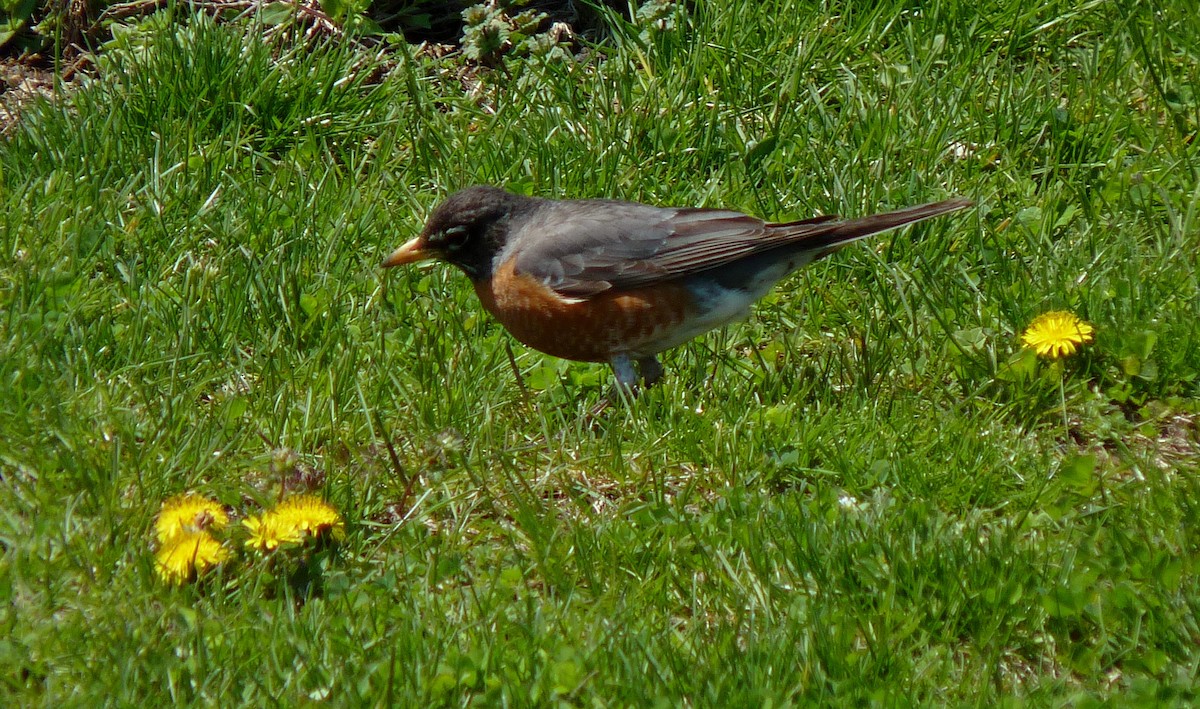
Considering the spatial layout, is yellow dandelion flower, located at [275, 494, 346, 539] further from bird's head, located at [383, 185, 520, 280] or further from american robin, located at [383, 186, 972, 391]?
bird's head, located at [383, 185, 520, 280]

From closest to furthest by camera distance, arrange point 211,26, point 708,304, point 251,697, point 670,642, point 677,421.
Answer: point 251,697
point 670,642
point 677,421
point 708,304
point 211,26

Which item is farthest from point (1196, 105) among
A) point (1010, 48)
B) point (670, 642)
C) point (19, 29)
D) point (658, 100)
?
point (19, 29)

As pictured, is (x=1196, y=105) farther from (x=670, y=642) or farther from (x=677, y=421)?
(x=670, y=642)

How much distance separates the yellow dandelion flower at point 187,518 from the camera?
346cm

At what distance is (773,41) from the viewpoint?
6.01 m

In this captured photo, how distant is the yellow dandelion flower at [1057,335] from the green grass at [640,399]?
61 millimetres

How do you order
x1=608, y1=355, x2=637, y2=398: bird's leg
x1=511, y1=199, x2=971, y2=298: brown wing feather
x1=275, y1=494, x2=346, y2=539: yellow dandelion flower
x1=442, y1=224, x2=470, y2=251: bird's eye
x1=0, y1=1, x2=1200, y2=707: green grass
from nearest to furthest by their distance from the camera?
x1=0, y1=1, x2=1200, y2=707: green grass, x1=275, y1=494, x2=346, y2=539: yellow dandelion flower, x1=608, y1=355, x2=637, y2=398: bird's leg, x1=511, y1=199, x2=971, y2=298: brown wing feather, x1=442, y1=224, x2=470, y2=251: bird's eye

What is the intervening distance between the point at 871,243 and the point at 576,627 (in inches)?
93.3

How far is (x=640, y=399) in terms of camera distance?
174 inches

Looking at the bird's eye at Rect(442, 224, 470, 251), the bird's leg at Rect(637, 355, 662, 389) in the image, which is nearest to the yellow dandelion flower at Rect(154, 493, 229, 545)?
the bird's eye at Rect(442, 224, 470, 251)

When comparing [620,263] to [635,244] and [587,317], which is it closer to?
[635,244]

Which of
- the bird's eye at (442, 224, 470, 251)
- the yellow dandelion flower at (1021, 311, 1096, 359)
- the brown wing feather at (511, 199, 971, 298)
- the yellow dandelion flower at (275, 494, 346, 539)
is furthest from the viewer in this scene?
the bird's eye at (442, 224, 470, 251)

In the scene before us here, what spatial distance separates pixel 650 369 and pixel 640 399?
45 cm

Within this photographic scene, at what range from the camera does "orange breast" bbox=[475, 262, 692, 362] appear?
4699 mm
